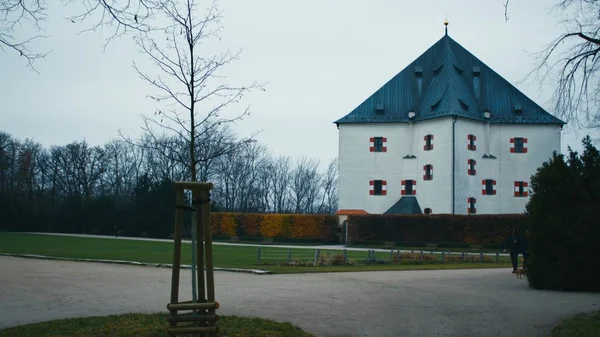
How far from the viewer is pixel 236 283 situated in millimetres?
17766

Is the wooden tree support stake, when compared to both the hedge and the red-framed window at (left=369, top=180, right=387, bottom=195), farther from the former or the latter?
the red-framed window at (left=369, top=180, right=387, bottom=195)

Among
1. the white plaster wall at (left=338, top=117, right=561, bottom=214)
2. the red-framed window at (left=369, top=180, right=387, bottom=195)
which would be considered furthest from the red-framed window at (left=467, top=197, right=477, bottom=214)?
the red-framed window at (left=369, top=180, right=387, bottom=195)

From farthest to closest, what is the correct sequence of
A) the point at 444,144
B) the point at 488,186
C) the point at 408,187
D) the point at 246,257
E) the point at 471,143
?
the point at 408,187
the point at 488,186
the point at 471,143
the point at 444,144
the point at 246,257

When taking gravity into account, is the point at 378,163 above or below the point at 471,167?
above

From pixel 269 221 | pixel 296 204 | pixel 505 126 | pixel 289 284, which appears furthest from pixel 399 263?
pixel 296 204

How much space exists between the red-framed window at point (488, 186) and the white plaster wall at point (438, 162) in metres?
0.40

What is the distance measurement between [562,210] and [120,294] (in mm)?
12175

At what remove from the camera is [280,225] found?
55656mm

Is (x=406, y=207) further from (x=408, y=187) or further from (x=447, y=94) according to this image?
(x=447, y=94)

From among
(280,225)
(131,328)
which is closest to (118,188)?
(280,225)

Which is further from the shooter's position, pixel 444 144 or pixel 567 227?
pixel 444 144

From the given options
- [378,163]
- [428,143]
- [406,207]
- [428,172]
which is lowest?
[406,207]

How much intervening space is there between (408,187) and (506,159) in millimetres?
9872

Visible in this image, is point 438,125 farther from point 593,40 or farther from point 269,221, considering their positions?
point 593,40
